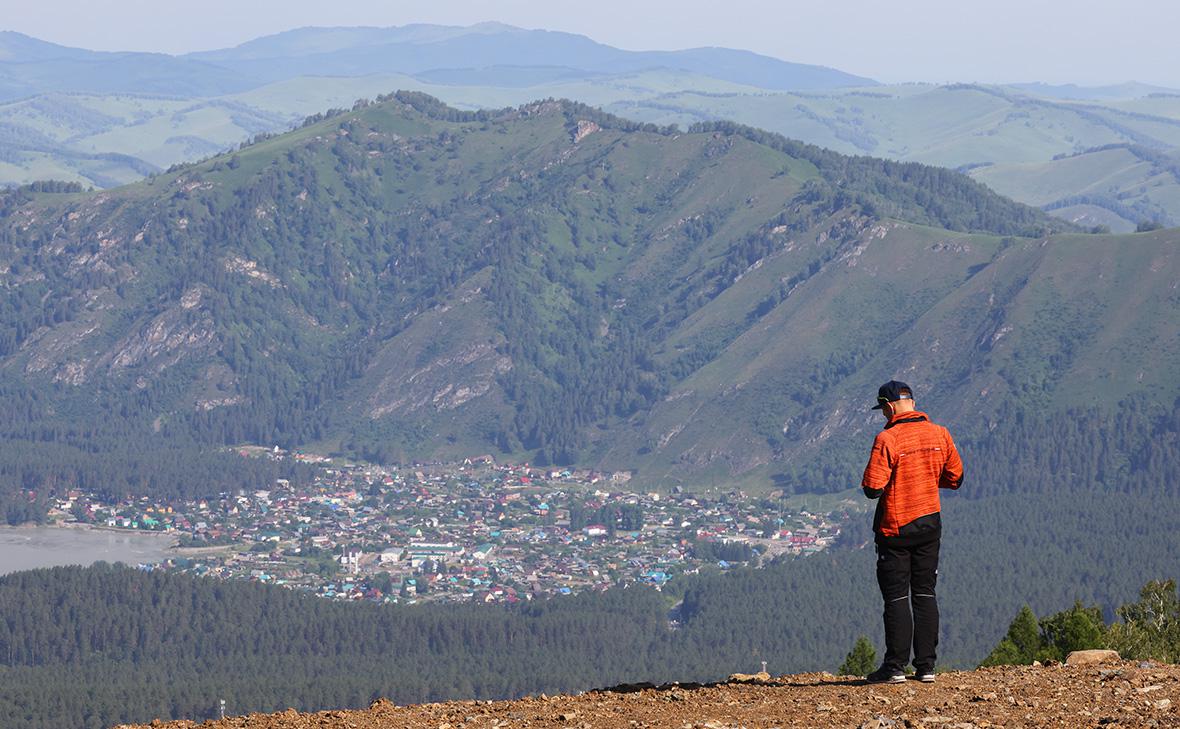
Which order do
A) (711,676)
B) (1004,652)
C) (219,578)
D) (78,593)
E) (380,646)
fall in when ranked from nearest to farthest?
(1004,652), (711,676), (380,646), (78,593), (219,578)

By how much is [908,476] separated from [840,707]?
429 cm

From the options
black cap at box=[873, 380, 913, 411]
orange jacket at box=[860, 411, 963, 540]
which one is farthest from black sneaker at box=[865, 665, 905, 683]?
black cap at box=[873, 380, 913, 411]

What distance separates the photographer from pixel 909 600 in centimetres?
3659

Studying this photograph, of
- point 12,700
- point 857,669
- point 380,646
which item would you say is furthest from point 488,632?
point 857,669

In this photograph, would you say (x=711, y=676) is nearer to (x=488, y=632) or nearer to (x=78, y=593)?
(x=488, y=632)

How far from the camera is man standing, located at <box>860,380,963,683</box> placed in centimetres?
3578

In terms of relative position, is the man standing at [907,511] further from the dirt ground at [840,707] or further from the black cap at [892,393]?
the dirt ground at [840,707]

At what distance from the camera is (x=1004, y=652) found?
2948 inches

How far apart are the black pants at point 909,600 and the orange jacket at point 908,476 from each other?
39 cm

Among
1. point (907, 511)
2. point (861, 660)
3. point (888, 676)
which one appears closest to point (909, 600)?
point (888, 676)

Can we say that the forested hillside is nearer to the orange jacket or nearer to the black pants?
the black pants

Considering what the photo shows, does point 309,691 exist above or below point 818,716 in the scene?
below

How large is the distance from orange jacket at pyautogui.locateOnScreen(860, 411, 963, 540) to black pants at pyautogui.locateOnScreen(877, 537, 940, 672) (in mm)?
392

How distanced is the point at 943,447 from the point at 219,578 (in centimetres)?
16917
